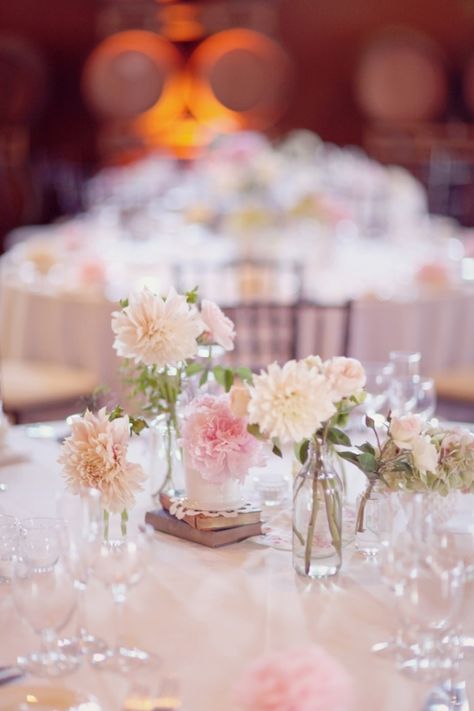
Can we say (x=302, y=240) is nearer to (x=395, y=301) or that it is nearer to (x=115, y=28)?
(x=395, y=301)

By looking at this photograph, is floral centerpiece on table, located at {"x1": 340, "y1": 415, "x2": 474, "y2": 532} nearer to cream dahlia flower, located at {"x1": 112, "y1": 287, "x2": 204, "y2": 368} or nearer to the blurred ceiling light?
cream dahlia flower, located at {"x1": 112, "y1": 287, "x2": 204, "y2": 368}

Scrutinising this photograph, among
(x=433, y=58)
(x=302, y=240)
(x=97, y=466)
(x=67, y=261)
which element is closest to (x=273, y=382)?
(x=97, y=466)

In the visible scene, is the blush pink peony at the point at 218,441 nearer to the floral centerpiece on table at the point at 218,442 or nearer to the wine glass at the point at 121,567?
the floral centerpiece on table at the point at 218,442

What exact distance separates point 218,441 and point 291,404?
27 cm

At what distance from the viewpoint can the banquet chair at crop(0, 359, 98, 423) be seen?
436cm

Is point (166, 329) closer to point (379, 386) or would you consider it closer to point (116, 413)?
point (116, 413)

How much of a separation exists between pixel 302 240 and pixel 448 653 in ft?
12.9

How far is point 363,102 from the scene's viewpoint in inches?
383

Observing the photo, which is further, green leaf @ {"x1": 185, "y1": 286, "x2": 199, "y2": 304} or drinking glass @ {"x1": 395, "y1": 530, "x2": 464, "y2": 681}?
green leaf @ {"x1": 185, "y1": 286, "x2": 199, "y2": 304}

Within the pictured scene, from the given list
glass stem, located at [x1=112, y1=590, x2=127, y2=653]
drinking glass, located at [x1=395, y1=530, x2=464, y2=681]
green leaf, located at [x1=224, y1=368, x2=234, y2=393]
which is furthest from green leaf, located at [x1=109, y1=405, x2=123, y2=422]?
drinking glass, located at [x1=395, y1=530, x2=464, y2=681]

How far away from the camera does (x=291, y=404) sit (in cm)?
157

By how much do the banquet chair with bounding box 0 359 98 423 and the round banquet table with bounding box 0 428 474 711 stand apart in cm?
249

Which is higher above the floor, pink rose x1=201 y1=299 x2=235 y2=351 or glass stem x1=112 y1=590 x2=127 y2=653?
pink rose x1=201 y1=299 x2=235 y2=351

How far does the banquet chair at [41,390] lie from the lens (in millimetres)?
4363
